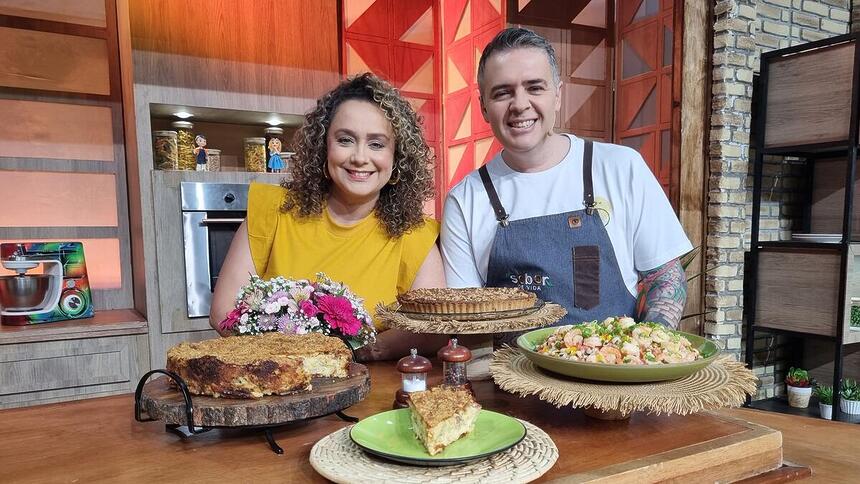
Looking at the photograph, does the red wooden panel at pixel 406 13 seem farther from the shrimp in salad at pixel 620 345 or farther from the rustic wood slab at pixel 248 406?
the rustic wood slab at pixel 248 406

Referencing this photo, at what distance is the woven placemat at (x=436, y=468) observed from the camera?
2.70ft

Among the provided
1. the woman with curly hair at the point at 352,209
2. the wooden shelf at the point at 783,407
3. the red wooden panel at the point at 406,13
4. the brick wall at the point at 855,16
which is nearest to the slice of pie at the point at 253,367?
the woman with curly hair at the point at 352,209

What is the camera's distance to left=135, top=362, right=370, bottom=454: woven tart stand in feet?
3.19

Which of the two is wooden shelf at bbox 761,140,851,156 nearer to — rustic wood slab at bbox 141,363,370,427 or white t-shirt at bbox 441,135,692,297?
white t-shirt at bbox 441,135,692,297

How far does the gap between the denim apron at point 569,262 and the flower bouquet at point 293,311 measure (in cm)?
68

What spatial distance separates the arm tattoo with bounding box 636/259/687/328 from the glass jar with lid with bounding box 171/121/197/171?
2.61 m

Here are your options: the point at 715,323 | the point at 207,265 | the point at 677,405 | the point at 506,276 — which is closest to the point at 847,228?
the point at 715,323

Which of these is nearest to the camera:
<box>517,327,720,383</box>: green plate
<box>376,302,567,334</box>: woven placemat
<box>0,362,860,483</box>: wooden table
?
<box>0,362,860,483</box>: wooden table

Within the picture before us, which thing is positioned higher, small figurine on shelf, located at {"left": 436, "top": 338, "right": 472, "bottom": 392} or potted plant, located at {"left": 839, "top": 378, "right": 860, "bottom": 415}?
small figurine on shelf, located at {"left": 436, "top": 338, "right": 472, "bottom": 392}

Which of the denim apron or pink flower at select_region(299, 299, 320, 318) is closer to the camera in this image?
pink flower at select_region(299, 299, 320, 318)

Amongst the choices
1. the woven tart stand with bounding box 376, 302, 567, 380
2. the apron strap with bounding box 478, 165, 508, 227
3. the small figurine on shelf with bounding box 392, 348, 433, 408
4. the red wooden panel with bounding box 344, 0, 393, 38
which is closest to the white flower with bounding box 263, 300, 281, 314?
the woven tart stand with bounding box 376, 302, 567, 380

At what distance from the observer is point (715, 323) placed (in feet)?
12.3

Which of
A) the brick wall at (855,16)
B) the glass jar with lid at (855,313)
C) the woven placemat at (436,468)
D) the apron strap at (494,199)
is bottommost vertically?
the glass jar with lid at (855,313)

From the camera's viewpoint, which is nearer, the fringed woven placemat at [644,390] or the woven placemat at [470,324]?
the fringed woven placemat at [644,390]
